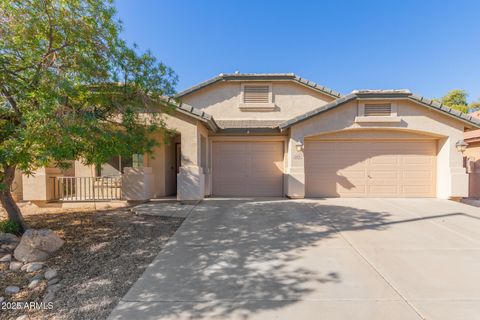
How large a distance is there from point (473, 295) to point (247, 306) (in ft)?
10.3

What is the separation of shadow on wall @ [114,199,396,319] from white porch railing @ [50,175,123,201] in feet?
13.3

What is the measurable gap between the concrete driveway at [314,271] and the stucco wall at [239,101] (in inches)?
251

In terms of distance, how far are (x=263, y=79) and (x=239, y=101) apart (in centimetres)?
173

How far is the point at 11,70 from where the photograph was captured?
4.09 m

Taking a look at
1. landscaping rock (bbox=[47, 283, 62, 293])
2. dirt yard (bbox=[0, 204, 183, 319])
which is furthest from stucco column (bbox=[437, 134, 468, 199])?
landscaping rock (bbox=[47, 283, 62, 293])

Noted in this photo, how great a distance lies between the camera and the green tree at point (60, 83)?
3.76 m

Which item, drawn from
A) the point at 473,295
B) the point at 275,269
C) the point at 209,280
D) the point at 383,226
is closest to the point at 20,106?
the point at 209,280

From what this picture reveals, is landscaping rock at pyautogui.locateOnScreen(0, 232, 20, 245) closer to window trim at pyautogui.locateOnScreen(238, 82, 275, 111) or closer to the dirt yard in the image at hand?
the dirt yard

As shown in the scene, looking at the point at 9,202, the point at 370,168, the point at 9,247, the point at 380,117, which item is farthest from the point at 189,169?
the point at 380,117

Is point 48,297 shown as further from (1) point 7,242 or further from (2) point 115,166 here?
→ (2) point 115,166

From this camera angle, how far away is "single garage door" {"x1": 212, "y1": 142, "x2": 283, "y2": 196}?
1005 cm

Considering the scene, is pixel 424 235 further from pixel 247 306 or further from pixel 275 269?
pixel 247 306

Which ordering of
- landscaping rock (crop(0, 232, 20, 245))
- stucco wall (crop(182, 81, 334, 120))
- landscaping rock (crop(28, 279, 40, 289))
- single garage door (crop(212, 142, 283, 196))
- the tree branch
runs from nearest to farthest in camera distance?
landscaping rock (crop(28, 279, 40, 289)), the tree branch, landscaping rock (crop(0, 232, 20, 245)), single garage door (crop(212, 142, 283, 196)), stucco wall (crop(182, 81, 334, 120))

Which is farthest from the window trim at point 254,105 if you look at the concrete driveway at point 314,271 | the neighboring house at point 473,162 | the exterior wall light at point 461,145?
the neighboring house at point 473,162
